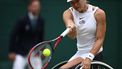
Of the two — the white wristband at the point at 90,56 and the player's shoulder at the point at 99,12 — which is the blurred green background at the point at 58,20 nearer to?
the player's shoulder at the point at 99,12

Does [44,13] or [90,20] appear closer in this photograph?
[90,20]

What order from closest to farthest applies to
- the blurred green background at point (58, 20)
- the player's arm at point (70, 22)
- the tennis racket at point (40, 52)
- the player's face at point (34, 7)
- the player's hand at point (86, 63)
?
the player's hand at point (86, 63), the player's arm at point (70, 22), the tennis racket at point (40, 52), the player's face at point (34, 7), the blurred green background at point (58, 20)

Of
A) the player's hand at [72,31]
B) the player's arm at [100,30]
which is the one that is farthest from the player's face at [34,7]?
the player's arm at [100,30]

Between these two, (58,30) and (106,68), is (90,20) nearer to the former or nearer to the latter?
(106,68)

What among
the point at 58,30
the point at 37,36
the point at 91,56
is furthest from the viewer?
the point at 58,30

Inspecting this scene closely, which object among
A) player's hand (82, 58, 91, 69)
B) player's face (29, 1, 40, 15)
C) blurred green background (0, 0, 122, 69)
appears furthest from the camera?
blurred green background (0, 0, 122, 69)

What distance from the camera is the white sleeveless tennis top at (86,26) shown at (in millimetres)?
8414

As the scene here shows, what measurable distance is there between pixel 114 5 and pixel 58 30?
136cm

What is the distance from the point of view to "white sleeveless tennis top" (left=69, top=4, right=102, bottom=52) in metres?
8.41

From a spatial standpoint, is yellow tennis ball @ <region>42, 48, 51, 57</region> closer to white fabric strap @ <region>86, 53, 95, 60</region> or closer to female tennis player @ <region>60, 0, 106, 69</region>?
female tennis player @ <region>60, 0, 106, 69</region>

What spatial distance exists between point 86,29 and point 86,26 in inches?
1.5

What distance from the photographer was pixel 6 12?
15.0 metres

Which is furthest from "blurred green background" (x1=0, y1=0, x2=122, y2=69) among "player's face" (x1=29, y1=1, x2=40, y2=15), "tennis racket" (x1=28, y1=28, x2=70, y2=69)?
"tennis racket" (x1=28, y1=28, x2=70, y2=69)

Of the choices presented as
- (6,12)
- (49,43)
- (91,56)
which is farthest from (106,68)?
(6,12)
